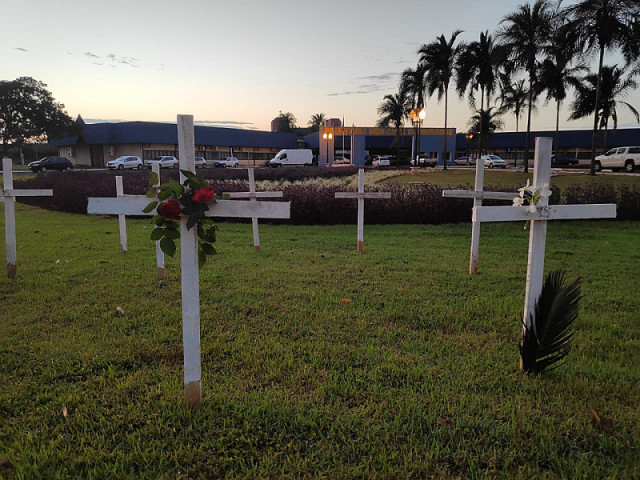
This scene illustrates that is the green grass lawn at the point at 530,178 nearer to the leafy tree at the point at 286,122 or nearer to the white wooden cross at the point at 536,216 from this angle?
the white wooden cross at the point at 536,216

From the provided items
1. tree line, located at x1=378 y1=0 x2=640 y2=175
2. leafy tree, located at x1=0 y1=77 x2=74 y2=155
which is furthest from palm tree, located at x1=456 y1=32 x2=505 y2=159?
leafy tree, located at x1=0 y1=77 x2=74 y2=155

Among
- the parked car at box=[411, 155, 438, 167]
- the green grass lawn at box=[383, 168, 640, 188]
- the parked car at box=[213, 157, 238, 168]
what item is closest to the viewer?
the green grass lawn at box=[383, 168, 640, 188]

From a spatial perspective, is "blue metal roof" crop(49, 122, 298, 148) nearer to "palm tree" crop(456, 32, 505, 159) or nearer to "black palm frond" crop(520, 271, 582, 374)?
"palm tree" crop(456, 32, 505, 159)

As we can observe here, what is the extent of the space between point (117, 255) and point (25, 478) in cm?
585

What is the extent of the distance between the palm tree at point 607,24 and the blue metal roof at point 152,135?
4298 cm

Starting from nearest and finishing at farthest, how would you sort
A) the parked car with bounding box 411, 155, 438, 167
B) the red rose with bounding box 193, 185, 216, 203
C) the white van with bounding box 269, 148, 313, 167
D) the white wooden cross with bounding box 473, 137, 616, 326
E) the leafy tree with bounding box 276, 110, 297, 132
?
the red rose with bounding box 193, 185, 216, 203
the white wooden cross with bounding box 473, 137, 616, 326
the white van with bounding box 269, 148, 313, 167
the parked car with bounding box 411, 155, 438, 167
the leafy tree with bounding box 276, 110, 297, 132

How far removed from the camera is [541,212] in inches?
128

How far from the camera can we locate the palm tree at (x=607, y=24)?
2173cm

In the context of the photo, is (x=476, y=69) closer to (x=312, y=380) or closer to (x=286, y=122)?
(x=312, y=380)

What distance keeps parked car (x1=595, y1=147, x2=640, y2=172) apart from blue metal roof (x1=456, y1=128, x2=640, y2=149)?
13.9 meters

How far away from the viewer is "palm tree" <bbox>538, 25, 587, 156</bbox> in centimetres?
2324

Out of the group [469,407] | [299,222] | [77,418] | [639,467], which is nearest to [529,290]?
[469,407]

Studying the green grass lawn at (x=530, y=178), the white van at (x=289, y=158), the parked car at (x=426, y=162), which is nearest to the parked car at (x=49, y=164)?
the white van at (x=289, y=158)

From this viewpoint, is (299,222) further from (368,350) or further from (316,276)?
(368,350)
